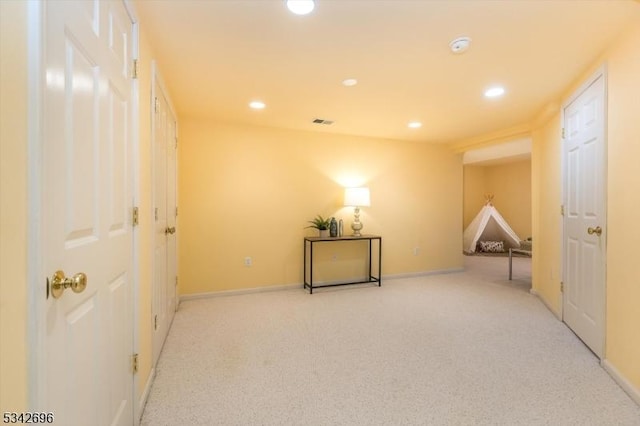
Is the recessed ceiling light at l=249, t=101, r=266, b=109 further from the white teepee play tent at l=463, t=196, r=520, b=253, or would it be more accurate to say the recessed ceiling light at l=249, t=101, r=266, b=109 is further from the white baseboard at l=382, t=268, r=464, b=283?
the white teepee play tent at l=463, t=196, r=520, b=253

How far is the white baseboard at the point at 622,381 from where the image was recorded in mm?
1769

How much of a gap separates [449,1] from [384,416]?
2266 millimetres

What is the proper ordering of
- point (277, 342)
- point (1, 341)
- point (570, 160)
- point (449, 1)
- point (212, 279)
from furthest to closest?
point (212, 279), point (570, 160), point (277, 342), point (449, 1), point (1, 341)

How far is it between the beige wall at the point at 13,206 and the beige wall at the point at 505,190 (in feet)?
27.4

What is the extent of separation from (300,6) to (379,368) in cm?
233

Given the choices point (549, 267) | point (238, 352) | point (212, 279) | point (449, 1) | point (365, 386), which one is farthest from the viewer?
point (212, 279)

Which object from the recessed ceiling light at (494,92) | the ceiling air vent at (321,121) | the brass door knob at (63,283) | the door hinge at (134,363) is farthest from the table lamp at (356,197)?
the brass door knob at (63,283)

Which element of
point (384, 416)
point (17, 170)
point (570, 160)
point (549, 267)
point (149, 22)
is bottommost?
point (384, 416)

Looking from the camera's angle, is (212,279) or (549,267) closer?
(549,267)

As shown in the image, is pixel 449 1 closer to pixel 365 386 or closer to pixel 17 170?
pixel 17 170

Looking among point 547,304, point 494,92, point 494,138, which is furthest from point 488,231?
point 494,92

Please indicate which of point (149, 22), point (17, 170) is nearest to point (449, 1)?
point (149, 22)

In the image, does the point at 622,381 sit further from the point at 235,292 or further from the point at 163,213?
the point at 235,292

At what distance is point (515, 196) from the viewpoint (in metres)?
7.50
